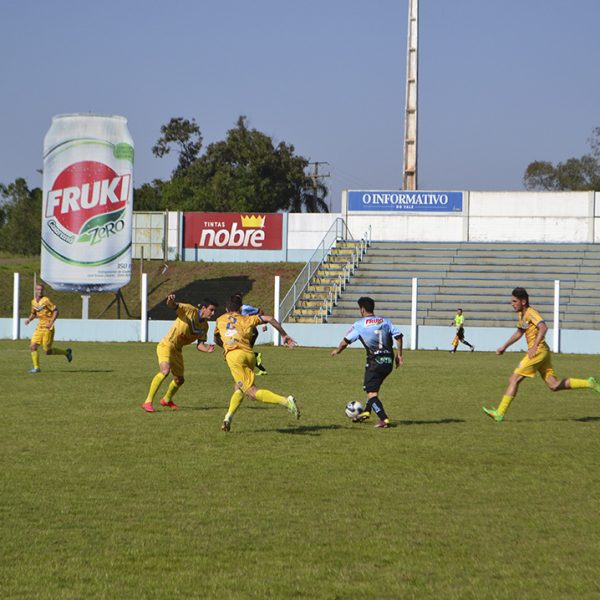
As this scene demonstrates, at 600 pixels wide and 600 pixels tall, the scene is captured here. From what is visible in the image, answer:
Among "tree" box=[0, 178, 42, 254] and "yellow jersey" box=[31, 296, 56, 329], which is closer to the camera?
"yellow jersey" box=[31, 296, 56, 329]

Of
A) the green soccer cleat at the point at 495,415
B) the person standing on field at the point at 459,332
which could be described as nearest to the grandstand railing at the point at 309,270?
the person standing on field at the point at 459,332

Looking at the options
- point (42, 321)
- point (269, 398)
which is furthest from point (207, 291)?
point (269, 398)

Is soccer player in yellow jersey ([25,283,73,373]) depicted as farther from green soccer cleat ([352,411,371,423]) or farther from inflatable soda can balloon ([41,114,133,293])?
inflatable soda can balloon ([41,114,133,293])

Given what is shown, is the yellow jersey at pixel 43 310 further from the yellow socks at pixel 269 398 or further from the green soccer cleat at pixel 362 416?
the yellow socks at pixel 269 398

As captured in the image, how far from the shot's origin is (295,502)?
9.28 m

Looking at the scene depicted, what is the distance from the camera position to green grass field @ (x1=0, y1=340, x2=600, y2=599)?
22.2ft

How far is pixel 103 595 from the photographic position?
20.7 ft

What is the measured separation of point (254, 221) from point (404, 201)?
9.25 meters

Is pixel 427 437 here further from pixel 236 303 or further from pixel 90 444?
pixel 90 444

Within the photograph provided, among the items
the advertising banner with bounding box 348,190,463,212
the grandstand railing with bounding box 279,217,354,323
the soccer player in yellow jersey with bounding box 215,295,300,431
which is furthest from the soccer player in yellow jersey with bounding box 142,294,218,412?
the advertising banner with bounding box 348,190,463,212

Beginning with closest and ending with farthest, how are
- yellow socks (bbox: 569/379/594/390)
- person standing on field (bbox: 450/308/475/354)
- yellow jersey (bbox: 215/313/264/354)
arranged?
yellow jersey (bbox: 215/313/264/354)
yellow socks (bbox: 569/379/594/390)
person standing on field (bbox: 450/308/475/354)

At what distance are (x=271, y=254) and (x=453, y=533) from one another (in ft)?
173

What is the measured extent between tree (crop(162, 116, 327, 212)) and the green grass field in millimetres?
68733

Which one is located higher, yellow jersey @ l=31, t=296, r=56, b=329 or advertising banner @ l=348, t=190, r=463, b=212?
advertising banner @ l=348, t=190, r=463, b=212
